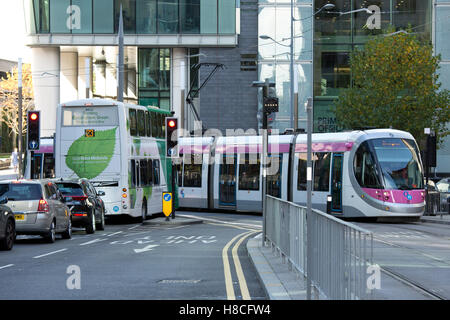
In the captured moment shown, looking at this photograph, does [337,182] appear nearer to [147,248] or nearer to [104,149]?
[104,149]

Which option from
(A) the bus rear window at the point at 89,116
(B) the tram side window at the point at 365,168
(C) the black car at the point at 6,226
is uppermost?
(A) the bus rear window at the point at 89,116

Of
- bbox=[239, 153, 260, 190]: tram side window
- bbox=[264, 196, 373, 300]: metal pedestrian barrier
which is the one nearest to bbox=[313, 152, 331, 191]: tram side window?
bbox=[239, 153, 260, 190]: tram side window

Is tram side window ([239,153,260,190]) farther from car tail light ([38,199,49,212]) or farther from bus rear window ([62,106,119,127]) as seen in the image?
car tail light ([38,199,49,212])

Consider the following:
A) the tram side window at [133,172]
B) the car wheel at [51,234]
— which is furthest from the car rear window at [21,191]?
the tram side window at [133,172]

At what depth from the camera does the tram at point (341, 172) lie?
31859 mm

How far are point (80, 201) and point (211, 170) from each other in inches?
552

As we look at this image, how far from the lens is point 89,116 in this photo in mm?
33062

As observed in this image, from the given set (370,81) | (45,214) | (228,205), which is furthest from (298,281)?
(370,81)

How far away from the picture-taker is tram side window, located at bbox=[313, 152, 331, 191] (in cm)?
3344

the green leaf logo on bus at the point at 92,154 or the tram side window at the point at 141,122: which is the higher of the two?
the tram side window at the point at 141,122

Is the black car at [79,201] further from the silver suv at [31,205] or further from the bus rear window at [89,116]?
the bus rear window at [89,116]

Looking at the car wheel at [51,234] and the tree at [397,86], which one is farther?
the tree at [397,86]

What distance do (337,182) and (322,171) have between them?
0.93 m

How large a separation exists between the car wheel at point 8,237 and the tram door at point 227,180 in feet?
62.7
